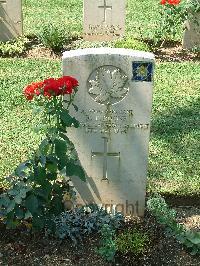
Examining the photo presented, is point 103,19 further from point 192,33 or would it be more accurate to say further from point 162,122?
point 162,122

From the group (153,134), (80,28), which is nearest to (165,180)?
(153,134)

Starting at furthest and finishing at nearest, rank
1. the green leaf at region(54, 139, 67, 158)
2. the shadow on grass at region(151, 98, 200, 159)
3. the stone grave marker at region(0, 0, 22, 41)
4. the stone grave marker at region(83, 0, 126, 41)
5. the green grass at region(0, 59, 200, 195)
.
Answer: the stone grave marker at region(83, 0, 126, 41) < the stone grave marker at region(0, 0, 22, 41) < the shadow on grass at region(151, 98, 200, 159) < the green grass at region(0, 59, 200, 195) < the green leaf at region(54, 139, 67, 158)

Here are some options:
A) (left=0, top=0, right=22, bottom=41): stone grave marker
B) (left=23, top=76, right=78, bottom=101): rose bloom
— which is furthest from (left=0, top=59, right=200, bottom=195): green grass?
(left=23, top=76, right=78, bottom=101): rose bloom

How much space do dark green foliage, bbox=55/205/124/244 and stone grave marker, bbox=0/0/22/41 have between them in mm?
5167

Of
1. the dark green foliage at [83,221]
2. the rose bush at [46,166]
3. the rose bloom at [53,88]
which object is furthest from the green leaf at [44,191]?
the rose bloom at [53,88]

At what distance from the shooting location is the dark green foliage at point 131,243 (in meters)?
3.95

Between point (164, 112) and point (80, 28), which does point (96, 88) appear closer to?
point (164, 112)

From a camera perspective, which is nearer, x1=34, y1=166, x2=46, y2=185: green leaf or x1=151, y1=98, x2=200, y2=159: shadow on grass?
x1=34, y1=166, x2=46, y2=185: green leaf

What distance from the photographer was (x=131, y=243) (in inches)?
156

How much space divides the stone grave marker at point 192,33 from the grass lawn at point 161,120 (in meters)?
0.55

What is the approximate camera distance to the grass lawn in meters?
5.23

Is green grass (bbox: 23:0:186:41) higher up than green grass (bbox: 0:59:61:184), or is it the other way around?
green grass (bbox: 23:0:186:41)

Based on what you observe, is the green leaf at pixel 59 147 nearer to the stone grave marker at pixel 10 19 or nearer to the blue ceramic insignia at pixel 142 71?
the blue ceramic insignia at pixel 142 71

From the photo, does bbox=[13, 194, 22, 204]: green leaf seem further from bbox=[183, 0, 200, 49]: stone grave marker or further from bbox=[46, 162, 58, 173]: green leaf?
bbox=[183, 0, 200, 49]: stone grave marker
